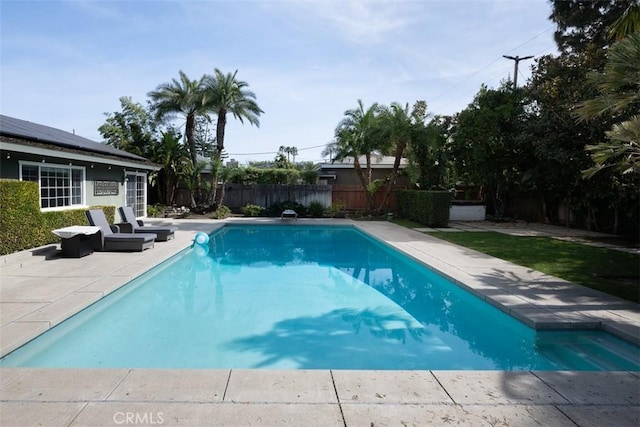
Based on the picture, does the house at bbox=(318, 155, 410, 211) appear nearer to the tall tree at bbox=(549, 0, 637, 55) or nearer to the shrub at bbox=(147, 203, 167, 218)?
the shrub at bbox=(147, 203, 167, 218)

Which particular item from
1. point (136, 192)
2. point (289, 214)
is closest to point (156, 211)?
point (136, 192)

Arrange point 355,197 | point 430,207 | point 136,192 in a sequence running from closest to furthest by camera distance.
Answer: point 430,207, point 136,192, point 355,197

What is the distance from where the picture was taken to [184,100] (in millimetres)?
22094

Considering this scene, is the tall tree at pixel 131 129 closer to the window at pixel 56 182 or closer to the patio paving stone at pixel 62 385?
the window at pixel 56 182

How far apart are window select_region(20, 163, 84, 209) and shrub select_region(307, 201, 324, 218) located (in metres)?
11.9

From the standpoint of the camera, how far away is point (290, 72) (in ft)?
53.0

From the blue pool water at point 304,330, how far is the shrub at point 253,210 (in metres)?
12.3

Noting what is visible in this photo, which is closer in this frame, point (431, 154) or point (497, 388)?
point (497, 388)

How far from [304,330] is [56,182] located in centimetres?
1024

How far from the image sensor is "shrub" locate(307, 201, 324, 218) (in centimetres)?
2217

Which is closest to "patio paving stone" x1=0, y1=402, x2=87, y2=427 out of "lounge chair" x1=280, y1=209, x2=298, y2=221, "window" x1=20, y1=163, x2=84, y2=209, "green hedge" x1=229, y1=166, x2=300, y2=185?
"window" x1=20, y1=163, x2=84, y2=209

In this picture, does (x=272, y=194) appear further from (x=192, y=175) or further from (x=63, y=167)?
(x=63, y=167)

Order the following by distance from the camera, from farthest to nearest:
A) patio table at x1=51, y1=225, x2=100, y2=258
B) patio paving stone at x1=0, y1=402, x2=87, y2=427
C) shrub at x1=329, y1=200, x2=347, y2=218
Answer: shrub at x1=329, y1=200, x2=347, y2=218 → patio table at x1=51, y1=225, x2=100, y2=258 → patio paving stone at x1=0, y1=402, x2=87, y2=427

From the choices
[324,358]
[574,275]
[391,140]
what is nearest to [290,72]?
[391,140]
